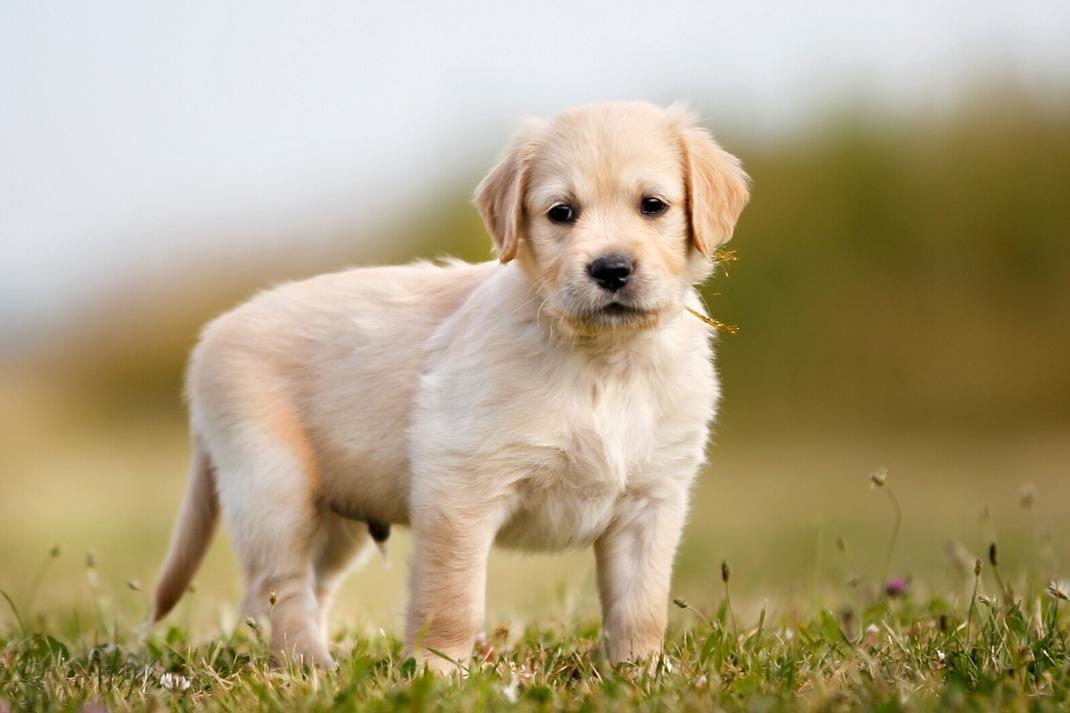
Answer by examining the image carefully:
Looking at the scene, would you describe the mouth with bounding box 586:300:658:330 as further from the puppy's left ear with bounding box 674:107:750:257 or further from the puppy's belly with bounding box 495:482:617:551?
the puppy's belly with bounding box 495:482:617:551

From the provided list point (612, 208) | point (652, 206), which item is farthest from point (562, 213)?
point (652, 206)

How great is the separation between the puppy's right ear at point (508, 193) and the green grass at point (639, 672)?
117 cm

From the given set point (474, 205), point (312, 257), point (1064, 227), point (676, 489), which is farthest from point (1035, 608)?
point (312, 257)

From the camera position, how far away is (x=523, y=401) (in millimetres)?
3393

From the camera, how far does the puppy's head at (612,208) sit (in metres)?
3.19

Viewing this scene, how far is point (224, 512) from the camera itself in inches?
158

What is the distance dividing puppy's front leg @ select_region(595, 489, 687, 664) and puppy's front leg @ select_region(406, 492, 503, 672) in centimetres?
44

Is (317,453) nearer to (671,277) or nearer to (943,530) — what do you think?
(671,277)

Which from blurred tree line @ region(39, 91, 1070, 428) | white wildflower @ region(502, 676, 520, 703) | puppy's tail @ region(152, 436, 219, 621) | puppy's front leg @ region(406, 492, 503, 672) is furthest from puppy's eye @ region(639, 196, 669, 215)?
blurred tree line @ region(39, 91, 1070, 428)

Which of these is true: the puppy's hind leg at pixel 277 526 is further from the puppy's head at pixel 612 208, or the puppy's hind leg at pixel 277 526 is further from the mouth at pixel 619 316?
the mouth at pixel 619 316

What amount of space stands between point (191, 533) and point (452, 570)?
131 cm

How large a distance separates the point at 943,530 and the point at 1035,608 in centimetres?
532

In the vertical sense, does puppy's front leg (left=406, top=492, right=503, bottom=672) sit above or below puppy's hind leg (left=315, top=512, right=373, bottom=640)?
above

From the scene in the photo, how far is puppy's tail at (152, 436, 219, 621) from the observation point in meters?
4.19
